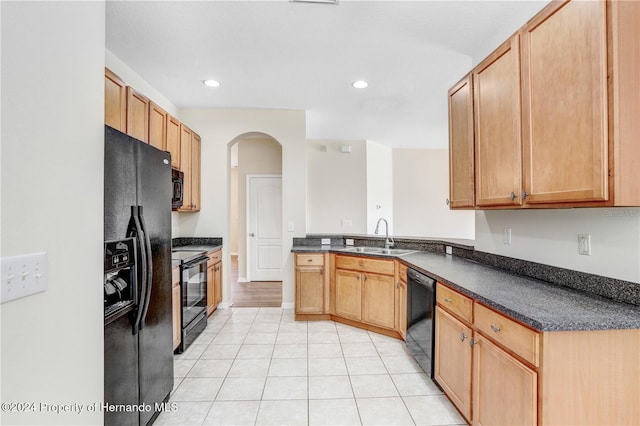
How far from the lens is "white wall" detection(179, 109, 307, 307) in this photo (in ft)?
13.4

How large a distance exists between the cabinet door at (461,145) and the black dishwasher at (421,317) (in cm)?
68

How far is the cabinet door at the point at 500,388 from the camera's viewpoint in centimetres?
129

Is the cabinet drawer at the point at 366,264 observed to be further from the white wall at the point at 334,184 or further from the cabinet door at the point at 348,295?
the white wall at the point at 334,184

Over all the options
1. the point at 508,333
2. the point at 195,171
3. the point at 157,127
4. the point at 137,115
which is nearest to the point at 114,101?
the point at 137,115

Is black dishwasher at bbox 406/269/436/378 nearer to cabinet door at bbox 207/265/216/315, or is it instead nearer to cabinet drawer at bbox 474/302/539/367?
cabinet drawer at bbox 474/302/539/367

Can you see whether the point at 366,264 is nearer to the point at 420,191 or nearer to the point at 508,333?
the point at 508,333

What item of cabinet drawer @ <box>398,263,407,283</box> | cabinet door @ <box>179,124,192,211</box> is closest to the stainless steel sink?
cabinet drawer @ <box>398,263,407,283</box>

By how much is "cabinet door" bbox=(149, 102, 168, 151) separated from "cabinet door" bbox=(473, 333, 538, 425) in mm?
3113

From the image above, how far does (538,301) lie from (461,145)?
1.29 m

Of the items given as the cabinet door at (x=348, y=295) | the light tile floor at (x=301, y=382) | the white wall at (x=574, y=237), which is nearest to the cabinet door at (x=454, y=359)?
the light tile floor at (x=301, y=382)

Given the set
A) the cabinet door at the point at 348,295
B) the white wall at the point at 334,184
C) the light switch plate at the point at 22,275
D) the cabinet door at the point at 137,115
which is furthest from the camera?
the white wall at the point at 334,184

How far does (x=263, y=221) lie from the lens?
576cm

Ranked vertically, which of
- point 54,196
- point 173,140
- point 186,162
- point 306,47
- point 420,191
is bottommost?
point 54,196

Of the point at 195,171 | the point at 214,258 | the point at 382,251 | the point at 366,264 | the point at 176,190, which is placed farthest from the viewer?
the point at 195,171
